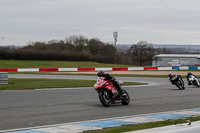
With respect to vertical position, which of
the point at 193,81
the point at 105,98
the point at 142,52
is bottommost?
the point at 193,81

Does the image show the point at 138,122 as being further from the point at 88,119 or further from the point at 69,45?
the point at 69,45

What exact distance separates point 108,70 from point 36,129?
45535 millimetres

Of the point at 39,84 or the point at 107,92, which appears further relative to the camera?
the point at 39,84

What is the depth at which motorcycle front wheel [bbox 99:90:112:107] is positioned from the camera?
13.0 metres

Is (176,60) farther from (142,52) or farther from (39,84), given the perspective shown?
(39,84)

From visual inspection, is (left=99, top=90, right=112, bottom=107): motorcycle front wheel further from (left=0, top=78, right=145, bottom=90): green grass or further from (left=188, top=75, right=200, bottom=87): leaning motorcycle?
(left=188, top=75, right=200, bottom=87): leaning motorcycle

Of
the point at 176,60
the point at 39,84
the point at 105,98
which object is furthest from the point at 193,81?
the point at 176,60

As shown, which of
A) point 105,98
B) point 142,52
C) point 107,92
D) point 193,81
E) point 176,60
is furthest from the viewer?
point 176,60

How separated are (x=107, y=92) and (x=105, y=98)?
0.27 metres

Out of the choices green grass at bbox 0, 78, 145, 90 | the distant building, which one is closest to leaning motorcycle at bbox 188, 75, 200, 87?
green grass at bbox 0, 78, 145, 90

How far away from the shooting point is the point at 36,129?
8289 mm

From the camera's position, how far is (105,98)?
1314 centimetres

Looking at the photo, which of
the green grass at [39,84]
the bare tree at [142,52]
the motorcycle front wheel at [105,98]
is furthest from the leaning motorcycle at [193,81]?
the bare tree at [142,52]

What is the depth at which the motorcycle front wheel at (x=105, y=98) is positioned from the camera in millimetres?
12984
